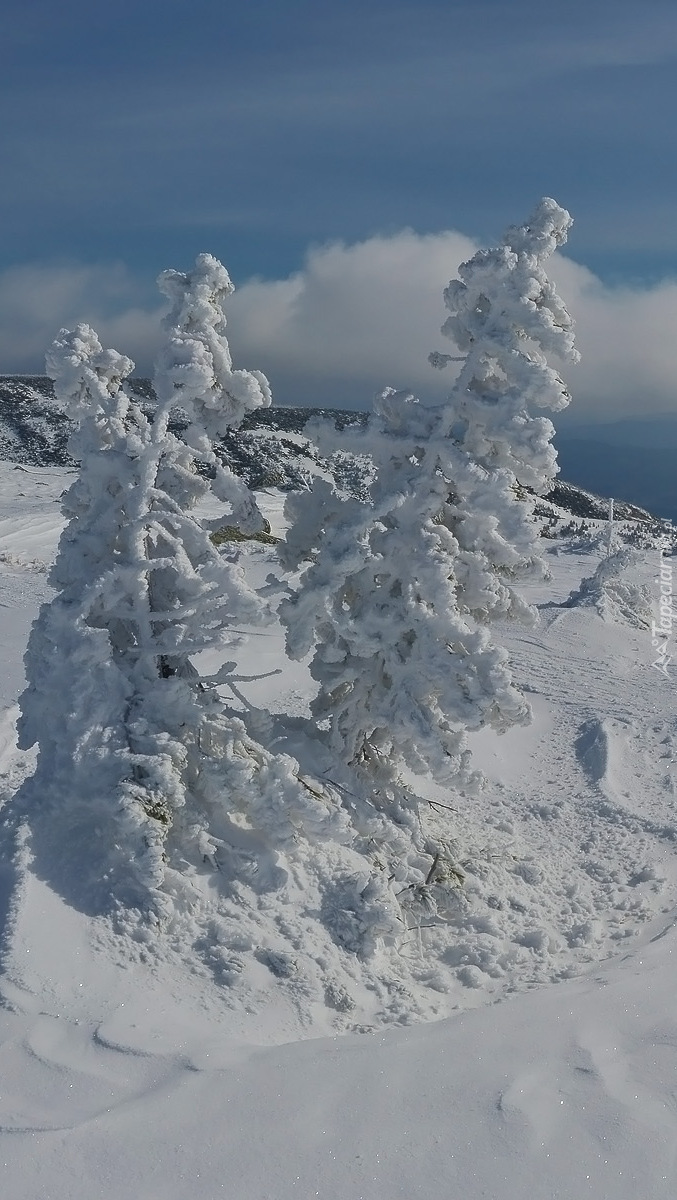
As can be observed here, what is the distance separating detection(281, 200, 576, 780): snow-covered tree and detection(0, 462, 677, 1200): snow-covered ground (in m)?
1.99

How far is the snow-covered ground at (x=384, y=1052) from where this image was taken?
17.1 feet

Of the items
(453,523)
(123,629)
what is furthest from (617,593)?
(123,629)

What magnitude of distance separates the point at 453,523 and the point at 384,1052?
5.12 m

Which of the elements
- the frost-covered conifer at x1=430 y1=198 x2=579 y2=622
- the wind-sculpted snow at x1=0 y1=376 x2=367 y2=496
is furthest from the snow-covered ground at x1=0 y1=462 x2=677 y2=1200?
the wind-sculpted snow at x1=0 y1=376 x2=367 y2=496

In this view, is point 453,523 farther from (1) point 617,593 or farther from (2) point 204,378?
(1) point 617,593

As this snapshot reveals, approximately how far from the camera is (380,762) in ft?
34.1

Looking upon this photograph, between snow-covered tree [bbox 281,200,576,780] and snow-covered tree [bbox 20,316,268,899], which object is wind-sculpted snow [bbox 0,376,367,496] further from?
snow-covered tree [bbox 20,316,268,899]

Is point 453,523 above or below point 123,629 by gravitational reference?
above

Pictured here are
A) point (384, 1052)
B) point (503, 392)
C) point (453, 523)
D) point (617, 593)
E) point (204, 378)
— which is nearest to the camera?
point (384, 1052)

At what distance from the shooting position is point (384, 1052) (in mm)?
6289

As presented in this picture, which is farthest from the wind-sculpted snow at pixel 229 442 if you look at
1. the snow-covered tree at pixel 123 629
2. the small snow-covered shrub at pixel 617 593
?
the snow-covered tree at pixel 123 629

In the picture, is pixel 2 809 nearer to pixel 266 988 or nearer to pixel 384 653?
pixel 266 988

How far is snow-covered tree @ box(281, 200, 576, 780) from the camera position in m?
8.56

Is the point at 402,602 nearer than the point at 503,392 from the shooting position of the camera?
No
